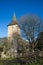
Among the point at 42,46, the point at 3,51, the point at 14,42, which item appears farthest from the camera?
the point at 14,42

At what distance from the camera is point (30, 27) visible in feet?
136

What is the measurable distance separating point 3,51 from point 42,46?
40.2ft

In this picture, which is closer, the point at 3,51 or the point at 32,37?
the point at 32,37

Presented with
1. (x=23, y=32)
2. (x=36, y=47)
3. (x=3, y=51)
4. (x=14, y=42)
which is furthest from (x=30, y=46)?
(x=14, y=42)

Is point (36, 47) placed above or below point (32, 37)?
below

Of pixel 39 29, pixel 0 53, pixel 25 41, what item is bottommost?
pixel 0 53

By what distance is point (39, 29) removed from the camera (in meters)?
41.6

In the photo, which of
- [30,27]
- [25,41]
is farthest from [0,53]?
[30,27]

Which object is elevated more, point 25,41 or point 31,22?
point 31,22

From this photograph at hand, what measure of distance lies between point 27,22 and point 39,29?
408 cm

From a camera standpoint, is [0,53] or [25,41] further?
[25,41]

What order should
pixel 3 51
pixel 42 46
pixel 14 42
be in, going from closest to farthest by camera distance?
1. pixel 42 46
2. pixel 3 51
3. pixel 14 42

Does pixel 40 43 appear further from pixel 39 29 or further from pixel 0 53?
pixel 0 53

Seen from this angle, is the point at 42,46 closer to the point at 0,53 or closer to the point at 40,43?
the point at 40,43
